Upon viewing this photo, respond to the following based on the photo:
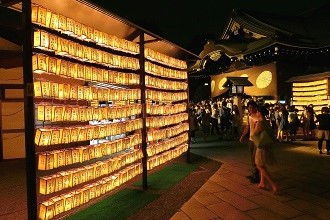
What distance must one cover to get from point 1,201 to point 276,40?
1991cm

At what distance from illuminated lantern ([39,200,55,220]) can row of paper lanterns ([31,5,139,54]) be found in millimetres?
3065

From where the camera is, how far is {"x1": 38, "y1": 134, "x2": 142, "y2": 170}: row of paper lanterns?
5121 mm

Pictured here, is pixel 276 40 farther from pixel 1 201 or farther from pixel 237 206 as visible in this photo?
pixel 1 201

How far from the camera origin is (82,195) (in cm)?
594

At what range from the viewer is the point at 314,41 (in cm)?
2444

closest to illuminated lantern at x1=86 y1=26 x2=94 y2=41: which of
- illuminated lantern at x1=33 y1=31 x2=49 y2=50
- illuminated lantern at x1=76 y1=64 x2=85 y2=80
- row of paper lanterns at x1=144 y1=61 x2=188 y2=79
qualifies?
illuminated lantern at x1=76 y1=64 x2=85 y2=80

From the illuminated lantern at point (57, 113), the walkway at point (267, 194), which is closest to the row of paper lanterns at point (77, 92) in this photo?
the illuminated lantern at point (57, 113)

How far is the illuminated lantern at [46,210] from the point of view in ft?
16.6

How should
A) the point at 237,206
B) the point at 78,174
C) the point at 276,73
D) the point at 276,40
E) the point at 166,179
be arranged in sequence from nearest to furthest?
the point at 78,174 < the point at 237,206 < the point at 166,179 < the point at 276,40 < the point at 276,73

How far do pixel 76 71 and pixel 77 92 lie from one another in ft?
1.36

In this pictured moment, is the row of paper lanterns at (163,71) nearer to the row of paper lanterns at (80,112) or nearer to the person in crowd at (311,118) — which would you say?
the row of paper lanterns at (80,112)

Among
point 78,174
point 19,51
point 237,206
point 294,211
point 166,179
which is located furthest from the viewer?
point 19,51

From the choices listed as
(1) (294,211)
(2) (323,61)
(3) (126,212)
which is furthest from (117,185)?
(2) (323,61)

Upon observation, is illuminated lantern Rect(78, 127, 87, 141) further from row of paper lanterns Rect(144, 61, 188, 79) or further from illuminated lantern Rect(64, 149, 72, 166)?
row of paper lanterns Rect(144, 61, 188, 79)
